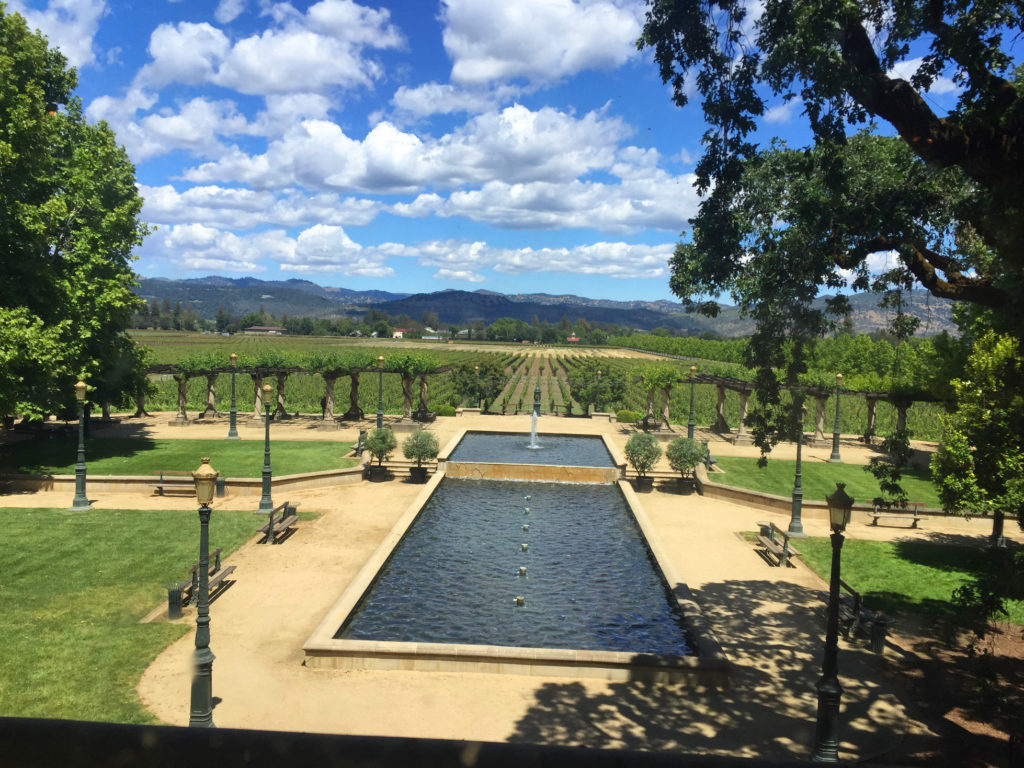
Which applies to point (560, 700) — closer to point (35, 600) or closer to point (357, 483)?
point (35, 600)

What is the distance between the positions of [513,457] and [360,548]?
12.7m

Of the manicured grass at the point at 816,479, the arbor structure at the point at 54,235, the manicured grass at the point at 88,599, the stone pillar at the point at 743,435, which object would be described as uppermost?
the arbor structure at the point at 54,235

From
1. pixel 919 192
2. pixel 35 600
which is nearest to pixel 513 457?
pixel 35 600

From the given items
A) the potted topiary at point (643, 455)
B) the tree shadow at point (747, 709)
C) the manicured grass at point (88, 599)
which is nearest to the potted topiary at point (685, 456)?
the potted topiary at point (643, 455)

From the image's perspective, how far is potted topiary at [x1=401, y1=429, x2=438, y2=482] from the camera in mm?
25391

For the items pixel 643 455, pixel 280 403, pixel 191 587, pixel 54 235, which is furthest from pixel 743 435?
pixel 54 235

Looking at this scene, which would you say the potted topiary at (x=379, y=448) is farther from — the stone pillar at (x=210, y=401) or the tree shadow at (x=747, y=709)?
the stone pillar at (x=210, y=401)

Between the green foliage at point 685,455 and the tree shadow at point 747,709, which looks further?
the green foliage at point 685,455

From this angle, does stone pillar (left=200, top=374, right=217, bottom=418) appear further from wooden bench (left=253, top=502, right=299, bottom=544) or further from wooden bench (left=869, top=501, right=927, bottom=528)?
wooden bench (left=869, top=501, right=927, bottom=528)

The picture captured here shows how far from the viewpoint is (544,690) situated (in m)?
10.6

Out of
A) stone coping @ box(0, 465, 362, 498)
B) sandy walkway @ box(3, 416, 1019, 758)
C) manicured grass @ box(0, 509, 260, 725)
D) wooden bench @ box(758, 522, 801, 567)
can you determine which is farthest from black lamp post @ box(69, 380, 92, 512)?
wooden bench @ box(758, 522, 801, 567)

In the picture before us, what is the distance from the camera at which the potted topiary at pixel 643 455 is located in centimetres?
2503

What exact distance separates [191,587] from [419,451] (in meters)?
12.1

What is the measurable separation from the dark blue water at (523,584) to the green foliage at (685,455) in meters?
3.48
